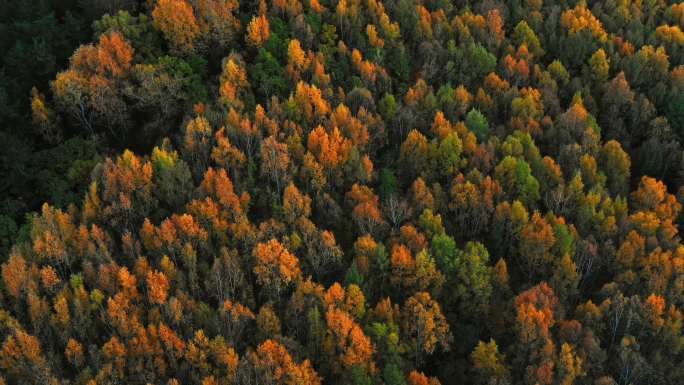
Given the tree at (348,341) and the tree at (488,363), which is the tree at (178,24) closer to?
the tree at (348,341)

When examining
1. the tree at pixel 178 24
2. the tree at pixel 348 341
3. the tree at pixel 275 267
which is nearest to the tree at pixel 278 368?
the tree at pixel 348 341

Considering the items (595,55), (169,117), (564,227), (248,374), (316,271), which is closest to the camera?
(248,374)

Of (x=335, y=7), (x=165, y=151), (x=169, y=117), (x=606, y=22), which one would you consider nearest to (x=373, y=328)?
(x=165, y=151)

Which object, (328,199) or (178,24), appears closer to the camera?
(328,199)

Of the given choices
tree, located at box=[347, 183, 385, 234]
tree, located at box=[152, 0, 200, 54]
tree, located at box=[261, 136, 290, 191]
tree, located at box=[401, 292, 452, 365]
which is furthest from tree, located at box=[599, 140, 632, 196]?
tree, located at box=[152, 0, 200, 54]

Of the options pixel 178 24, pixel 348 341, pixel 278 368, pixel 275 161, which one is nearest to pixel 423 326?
pixel 348 341

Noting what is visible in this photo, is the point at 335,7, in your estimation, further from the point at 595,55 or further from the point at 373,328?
the point at 373,328

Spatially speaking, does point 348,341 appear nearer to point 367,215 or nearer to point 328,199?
point 367,215

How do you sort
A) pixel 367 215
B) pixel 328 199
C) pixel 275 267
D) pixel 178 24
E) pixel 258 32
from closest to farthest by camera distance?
pixel 275 267 → pixel 367 215 → pixel 328 199 → pixel 178 24 → pixel 258 32
